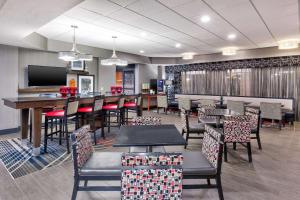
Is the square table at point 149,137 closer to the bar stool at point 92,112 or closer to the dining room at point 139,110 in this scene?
the dining room at point 139,110

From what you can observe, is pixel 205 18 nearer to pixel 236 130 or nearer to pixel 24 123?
pixel 236 130

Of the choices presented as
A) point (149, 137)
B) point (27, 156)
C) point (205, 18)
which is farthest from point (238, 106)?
point (27, 156)

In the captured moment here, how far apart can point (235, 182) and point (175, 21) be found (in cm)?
333

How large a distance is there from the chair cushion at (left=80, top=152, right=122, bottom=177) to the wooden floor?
1.70 ft

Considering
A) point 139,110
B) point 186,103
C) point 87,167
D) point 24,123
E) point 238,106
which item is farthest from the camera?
point 186,103

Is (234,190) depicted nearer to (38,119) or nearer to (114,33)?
(38,119)

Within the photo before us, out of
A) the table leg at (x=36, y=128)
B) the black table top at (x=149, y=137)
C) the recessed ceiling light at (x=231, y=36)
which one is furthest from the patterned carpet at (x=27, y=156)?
the recessed ceiling light at (x=231, y=36)

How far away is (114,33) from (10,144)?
144 inches

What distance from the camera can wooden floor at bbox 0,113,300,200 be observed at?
8.03ft

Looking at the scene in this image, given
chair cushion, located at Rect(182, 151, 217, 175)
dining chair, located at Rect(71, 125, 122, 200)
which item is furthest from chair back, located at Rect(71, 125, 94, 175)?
chair cushion, located at Rect(182, 151, 217, 175)

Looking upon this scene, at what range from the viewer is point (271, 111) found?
6324 mm

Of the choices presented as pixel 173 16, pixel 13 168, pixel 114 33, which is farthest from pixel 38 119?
pixel 173 16

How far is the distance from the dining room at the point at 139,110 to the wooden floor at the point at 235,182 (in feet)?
0.05

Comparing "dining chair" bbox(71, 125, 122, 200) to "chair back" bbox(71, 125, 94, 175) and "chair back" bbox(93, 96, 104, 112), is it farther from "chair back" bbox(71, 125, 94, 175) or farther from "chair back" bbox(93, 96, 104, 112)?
"chair back" bbox(93, 96, 104, 112)
